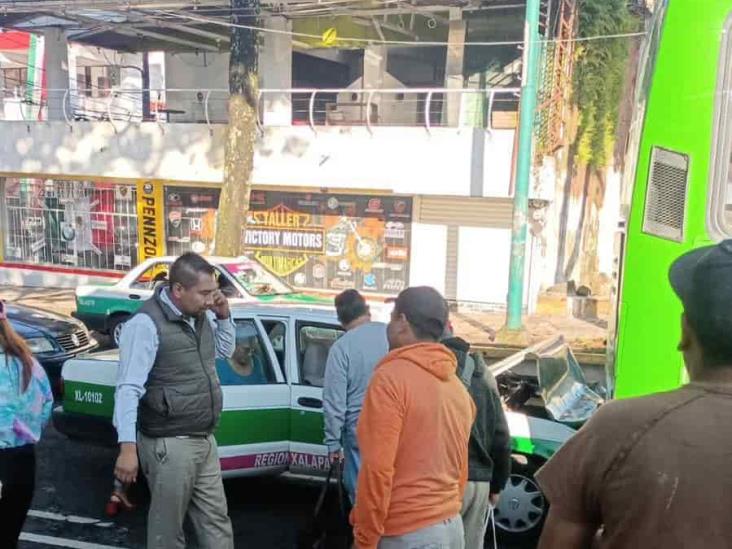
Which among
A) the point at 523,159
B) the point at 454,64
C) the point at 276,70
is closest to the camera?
the point at 523,159

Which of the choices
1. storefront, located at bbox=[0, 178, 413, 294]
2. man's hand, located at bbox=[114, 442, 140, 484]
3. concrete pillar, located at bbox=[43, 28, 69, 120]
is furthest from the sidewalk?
man's hand, located at bbox=[114, 442, 140, 484]

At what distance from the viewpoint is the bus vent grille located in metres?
3.44

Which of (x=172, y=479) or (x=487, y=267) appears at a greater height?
(x=172, y=479)

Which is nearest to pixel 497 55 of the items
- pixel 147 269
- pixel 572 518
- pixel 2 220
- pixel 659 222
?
pixel 147 269

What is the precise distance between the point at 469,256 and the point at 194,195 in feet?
21.5

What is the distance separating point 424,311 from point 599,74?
15.4 meters

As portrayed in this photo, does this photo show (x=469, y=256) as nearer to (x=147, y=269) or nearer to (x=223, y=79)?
(x=147, y=269)

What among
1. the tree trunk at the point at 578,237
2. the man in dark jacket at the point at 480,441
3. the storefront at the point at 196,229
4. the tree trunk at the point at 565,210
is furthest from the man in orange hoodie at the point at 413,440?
the tree trunk at the point at 578,237

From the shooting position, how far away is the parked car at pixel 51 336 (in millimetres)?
9016

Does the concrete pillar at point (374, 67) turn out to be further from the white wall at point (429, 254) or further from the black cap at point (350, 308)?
the black cap at point (350, 308)

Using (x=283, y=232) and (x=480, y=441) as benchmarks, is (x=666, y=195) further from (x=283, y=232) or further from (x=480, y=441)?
(x=283, y=232)

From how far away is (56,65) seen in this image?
792 inches

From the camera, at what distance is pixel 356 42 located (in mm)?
17688

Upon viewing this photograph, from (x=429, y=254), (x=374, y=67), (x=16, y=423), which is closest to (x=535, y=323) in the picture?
(x=429, y=254)
